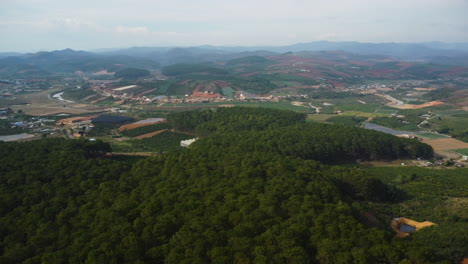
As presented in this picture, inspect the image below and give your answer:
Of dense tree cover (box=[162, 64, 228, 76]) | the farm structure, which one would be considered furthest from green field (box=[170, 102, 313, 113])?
dense tree cover (box=[162, 64, 228, 76])

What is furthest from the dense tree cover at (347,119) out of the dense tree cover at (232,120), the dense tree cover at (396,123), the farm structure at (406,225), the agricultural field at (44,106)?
the agricultural field at (44,106)

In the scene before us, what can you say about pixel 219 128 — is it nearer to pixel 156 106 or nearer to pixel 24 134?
pixel 24 134

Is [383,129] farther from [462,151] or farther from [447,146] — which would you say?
[462,151]

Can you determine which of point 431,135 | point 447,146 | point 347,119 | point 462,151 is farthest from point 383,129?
point 462,151

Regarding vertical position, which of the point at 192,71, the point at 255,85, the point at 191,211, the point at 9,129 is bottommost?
the point at 9,129

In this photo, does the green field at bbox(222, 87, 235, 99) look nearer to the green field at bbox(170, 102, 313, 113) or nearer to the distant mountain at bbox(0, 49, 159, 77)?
the green field at bbox(170, 102, 313, 113)

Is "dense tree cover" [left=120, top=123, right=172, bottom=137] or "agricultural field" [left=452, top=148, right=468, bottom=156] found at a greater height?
"dense tree cover" [left=120, top=123, right=172, bottom=137]

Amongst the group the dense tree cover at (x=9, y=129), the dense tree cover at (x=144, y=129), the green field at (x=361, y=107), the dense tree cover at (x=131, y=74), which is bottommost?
the green field at (x=361, y=107)

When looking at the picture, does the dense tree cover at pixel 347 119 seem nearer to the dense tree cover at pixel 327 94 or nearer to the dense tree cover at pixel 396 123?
the dense tree cover at pixel 396 123
